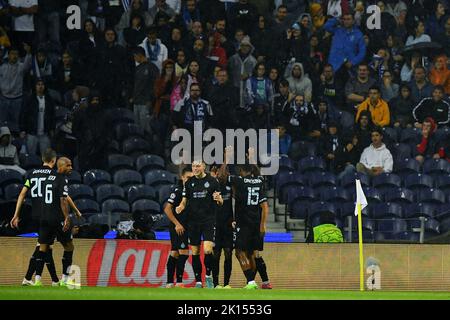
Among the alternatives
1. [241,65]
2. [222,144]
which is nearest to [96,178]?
[222,144]

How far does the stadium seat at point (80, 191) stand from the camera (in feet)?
81.1

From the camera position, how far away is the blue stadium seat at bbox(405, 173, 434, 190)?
26500 millimetres

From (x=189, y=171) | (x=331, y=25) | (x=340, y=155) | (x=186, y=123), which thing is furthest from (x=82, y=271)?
(x=331, y=25)

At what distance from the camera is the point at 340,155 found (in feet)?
86.6

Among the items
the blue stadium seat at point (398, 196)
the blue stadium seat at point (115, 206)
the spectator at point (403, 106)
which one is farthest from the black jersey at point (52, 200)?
the spectator at point (403, 106)

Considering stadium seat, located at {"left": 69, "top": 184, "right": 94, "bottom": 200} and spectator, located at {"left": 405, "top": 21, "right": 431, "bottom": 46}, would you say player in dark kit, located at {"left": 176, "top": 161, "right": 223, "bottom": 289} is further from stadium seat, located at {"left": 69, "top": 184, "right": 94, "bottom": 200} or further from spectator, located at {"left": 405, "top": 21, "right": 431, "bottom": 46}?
spectator, located at {"left": 405, "top": 21, "right": 431, "bottom": 46}

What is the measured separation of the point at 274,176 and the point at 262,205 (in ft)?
15.3

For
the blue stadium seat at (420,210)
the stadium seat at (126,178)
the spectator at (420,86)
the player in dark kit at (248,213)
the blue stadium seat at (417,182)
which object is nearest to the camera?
the player in dark kit at (248,213)

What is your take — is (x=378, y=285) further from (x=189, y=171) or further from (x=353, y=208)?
(x=189, y=171)

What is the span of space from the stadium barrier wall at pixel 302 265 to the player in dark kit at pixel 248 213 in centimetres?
200

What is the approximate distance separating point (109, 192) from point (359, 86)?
6191 mm

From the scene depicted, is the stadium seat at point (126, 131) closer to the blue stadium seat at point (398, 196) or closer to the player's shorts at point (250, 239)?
the blue stadium seat at point (398, 196)

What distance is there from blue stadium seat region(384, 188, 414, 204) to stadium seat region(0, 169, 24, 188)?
23.5 feet

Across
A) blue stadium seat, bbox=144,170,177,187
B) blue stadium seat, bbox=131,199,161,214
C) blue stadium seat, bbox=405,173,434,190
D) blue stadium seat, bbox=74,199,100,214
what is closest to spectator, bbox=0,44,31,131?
blue stadium seat, bbox=74,199,100,214
